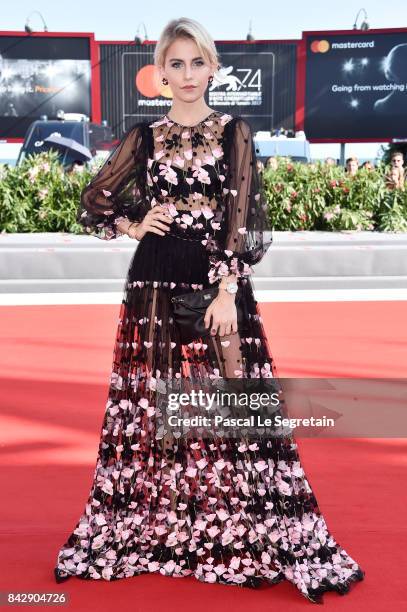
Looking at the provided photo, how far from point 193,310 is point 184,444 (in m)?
0.48

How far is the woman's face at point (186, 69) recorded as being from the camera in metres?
2.36

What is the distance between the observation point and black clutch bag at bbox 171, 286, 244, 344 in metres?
2.39

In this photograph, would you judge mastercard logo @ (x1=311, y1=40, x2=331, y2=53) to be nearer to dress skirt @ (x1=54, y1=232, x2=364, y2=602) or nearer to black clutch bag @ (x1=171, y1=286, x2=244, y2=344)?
dress skirt @ (x1=54, y1=232, x2=364, y2=602)

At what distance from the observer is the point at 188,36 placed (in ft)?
7.65

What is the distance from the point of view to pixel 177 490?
8.45ft

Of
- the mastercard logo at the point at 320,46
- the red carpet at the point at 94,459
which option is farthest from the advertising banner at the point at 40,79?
the red carpet at the point at 94,459

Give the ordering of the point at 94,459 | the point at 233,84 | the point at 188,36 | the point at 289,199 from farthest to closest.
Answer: the point at 233,84 → the point at 289,199 → the point at 94,459 → the point at 188,36

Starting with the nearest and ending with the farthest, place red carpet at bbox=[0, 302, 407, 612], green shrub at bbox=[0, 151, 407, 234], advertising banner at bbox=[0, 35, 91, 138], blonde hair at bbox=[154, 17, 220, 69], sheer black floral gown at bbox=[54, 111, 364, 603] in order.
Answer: blonde hair at bbox=[154, 17, 220, 69] → sheer black floral gown at bbox=[54, 111, 364, 603] → red carpet at bbox=[0, 302, 407, 612] → green shrub at bbox=[0, 151, 407, 234] → advertising banner at bbox=[0, 35, 91, 138]

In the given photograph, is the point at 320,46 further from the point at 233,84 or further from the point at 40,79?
the point at 40,79

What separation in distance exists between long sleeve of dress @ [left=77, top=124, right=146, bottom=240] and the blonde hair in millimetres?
285

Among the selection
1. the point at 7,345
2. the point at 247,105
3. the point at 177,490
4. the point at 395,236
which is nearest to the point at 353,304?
the point at 395,236
